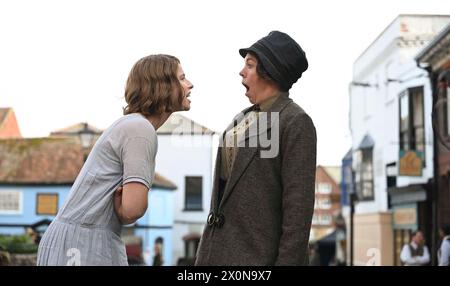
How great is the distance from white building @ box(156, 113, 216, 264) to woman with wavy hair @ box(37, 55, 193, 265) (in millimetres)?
36713

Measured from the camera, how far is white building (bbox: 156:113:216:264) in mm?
40281

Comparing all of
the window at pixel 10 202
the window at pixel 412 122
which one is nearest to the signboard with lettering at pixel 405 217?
the window at pixel 412 122

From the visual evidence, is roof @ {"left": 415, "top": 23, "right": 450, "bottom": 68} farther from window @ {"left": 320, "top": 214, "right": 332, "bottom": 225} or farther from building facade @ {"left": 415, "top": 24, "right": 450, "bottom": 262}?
window @ {"left": 320, "top": 214, "right": 332, "bottom": 225}

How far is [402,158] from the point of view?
24.2 metres

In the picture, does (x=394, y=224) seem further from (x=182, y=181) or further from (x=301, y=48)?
(x=301, y=48)

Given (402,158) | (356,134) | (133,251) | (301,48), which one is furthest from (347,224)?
(301,48)

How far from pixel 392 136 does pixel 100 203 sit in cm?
2519

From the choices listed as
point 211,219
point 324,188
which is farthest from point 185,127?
point 324,188

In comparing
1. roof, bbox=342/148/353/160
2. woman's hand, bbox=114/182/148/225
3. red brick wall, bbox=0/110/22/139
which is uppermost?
red brick wall, bbox=0/110/22/139

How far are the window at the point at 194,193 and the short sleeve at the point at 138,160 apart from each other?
37.7 meters

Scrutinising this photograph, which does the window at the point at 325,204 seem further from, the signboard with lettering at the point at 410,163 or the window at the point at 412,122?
the signboard with lettering at the point at 410,163

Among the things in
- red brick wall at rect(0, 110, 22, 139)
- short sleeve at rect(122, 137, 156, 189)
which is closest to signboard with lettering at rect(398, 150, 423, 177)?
short sleeve at rect(122, 137, 156, 189)

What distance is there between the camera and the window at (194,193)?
40375 millimetres
